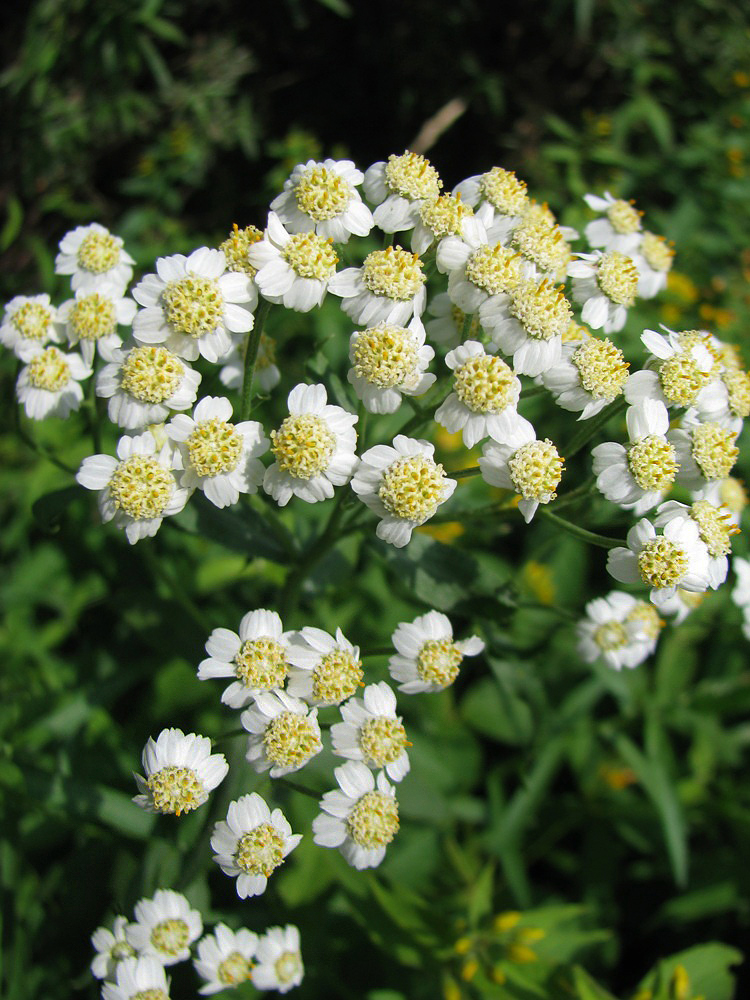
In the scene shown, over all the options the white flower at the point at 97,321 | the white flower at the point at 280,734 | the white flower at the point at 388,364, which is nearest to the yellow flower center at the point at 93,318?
→ the white flower at the point at 97,321

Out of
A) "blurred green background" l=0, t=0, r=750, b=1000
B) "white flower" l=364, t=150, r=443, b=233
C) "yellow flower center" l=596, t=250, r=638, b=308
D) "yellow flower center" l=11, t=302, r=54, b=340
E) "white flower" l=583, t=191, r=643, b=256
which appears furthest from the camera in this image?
"blurred green background" l=0, t=0, r=750, b=1000

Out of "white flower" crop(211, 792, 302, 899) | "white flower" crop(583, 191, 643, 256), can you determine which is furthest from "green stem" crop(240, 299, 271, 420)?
"white flower" crop(583, 191, 643, 256)

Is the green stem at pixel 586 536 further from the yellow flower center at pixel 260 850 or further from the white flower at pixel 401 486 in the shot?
the yellow flower center at pixel 260 850

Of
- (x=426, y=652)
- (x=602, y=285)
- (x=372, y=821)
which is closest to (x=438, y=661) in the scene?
(x=426, y=652)

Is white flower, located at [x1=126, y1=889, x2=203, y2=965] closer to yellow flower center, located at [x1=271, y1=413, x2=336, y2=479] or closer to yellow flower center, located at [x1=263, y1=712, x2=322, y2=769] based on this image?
yellow flower center, located at [x1=263, y1=712, x2=322, y2=769]

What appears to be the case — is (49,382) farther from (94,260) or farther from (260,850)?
(260,850)

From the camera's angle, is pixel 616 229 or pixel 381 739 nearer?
Result: pixel 381 739
